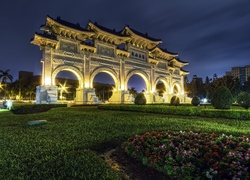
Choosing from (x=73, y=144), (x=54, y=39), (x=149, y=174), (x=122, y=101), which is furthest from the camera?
(x=122, y=101)

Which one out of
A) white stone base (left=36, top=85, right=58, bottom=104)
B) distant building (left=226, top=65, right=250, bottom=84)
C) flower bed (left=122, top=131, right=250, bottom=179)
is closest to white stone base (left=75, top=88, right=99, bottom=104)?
white stone base (left=36, top=85, right=58, bottom=104)

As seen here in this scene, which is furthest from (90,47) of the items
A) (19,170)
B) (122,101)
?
(19,170)

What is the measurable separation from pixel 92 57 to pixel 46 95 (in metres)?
9.37

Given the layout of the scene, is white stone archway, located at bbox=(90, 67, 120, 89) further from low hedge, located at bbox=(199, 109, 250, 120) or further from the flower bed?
the flower bed

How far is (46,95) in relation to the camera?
21906 mm

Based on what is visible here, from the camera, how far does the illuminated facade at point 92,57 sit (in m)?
22.5

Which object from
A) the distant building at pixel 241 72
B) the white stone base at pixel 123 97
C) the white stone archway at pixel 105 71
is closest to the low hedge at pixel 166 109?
the white stone archway at pixel 105 71

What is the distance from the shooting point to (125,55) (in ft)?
103

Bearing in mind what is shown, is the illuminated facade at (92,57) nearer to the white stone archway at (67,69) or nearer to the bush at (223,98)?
the white stone archway at (67,69)

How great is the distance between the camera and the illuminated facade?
2253 centimetres

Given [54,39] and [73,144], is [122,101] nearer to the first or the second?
[54,39]

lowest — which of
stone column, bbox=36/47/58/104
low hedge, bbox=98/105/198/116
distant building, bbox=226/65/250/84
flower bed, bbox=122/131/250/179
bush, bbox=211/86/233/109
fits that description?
flower bed, bbox=122/131/250/179

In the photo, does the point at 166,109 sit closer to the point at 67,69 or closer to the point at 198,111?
the point at 198,111

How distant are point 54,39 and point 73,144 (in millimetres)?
21576
